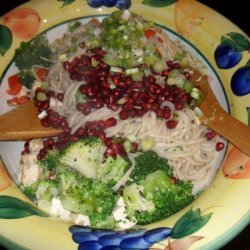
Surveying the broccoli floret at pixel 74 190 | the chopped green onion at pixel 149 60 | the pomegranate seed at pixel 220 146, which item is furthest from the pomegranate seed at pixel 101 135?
the pomegranate seed at pixel 220 146

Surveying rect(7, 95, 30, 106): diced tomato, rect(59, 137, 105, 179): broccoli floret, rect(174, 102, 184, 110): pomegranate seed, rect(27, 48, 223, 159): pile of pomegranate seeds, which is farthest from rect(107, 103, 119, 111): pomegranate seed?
rect(7, 95, 30, 106): diced tomato

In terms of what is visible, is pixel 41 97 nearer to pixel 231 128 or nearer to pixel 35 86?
pixel 35 86

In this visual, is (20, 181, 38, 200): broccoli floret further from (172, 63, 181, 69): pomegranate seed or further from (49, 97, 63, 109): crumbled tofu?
(172, 63, 181, 69): pomegranate seed

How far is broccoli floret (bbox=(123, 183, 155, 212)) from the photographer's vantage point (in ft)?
10.7

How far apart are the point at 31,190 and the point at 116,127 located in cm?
88

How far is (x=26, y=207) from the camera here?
121 inches

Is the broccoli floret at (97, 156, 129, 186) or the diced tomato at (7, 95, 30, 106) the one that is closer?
the broccoli floret at (97, 156, 129, 186)

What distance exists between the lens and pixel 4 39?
404 centimetres

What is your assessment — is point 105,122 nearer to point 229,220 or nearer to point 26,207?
point 26,207

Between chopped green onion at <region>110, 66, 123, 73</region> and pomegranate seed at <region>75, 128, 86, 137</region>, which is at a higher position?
chopped green onion at <region>110, 66, 123, 73</region>

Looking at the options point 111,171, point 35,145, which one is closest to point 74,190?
point 111,171

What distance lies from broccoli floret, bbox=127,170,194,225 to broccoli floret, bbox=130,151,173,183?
10 cm

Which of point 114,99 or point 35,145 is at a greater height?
point 114,99

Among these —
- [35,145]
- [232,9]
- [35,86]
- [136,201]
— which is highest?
[232,9]
